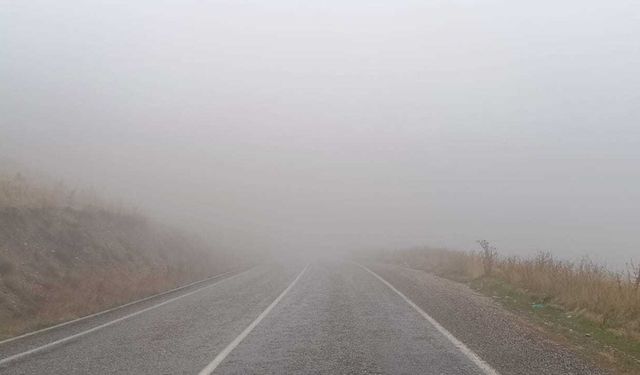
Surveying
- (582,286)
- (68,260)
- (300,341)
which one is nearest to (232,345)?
(300,341)

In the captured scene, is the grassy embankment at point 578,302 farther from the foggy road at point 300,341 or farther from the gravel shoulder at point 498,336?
the foggy road at point 300,341

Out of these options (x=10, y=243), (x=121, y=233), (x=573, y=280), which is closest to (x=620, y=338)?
(x=573, y=280)

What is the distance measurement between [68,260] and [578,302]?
13838mm

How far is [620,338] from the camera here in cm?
884

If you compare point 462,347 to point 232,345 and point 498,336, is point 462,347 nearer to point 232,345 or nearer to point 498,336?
point 498,336

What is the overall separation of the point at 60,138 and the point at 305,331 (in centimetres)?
4675

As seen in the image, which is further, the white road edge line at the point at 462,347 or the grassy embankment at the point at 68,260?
the grassy embankment at the point at 68,260

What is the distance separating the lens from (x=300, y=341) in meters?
8.58

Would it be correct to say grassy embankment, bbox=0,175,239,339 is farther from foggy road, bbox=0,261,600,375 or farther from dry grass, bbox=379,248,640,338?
dry grass, bbox=379,248,640,338

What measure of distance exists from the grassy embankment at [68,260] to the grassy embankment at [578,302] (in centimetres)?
1030

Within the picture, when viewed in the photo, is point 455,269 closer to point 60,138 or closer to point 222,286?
point 222,286

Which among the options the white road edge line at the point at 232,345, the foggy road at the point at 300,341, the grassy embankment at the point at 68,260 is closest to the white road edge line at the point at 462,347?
the foggy road at the point at 300,341

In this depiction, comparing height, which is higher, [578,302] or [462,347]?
[578,302]

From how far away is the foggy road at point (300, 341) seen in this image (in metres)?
6.98
